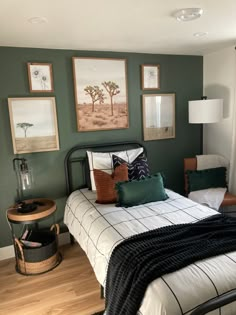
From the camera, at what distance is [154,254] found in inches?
61.7

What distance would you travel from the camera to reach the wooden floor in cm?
213

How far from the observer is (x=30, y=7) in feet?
5.73

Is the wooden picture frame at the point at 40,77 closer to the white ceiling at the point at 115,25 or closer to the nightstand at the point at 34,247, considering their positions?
the white ceiling at the point at 115,25

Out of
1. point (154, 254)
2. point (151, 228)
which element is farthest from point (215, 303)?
point (151, 228)

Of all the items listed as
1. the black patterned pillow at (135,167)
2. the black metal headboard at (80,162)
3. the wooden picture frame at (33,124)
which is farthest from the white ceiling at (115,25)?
the black patterned pillow at (135,167)

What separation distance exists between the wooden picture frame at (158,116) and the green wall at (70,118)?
0.25 feet

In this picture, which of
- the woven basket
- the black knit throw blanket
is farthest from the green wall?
the black knit throw blanket

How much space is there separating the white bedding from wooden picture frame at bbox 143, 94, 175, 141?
3.28ft

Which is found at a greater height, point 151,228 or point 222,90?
point 222,90

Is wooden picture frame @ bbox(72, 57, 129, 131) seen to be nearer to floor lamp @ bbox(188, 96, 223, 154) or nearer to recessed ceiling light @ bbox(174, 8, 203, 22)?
floor lamp @ bbox(188, 96, 223, 154)

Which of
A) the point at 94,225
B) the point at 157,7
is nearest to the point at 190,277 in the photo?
the point at 94,225

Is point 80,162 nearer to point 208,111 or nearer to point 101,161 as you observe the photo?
point 101,161

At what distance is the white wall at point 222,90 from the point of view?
3.25m

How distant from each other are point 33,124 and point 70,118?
0.43 m
